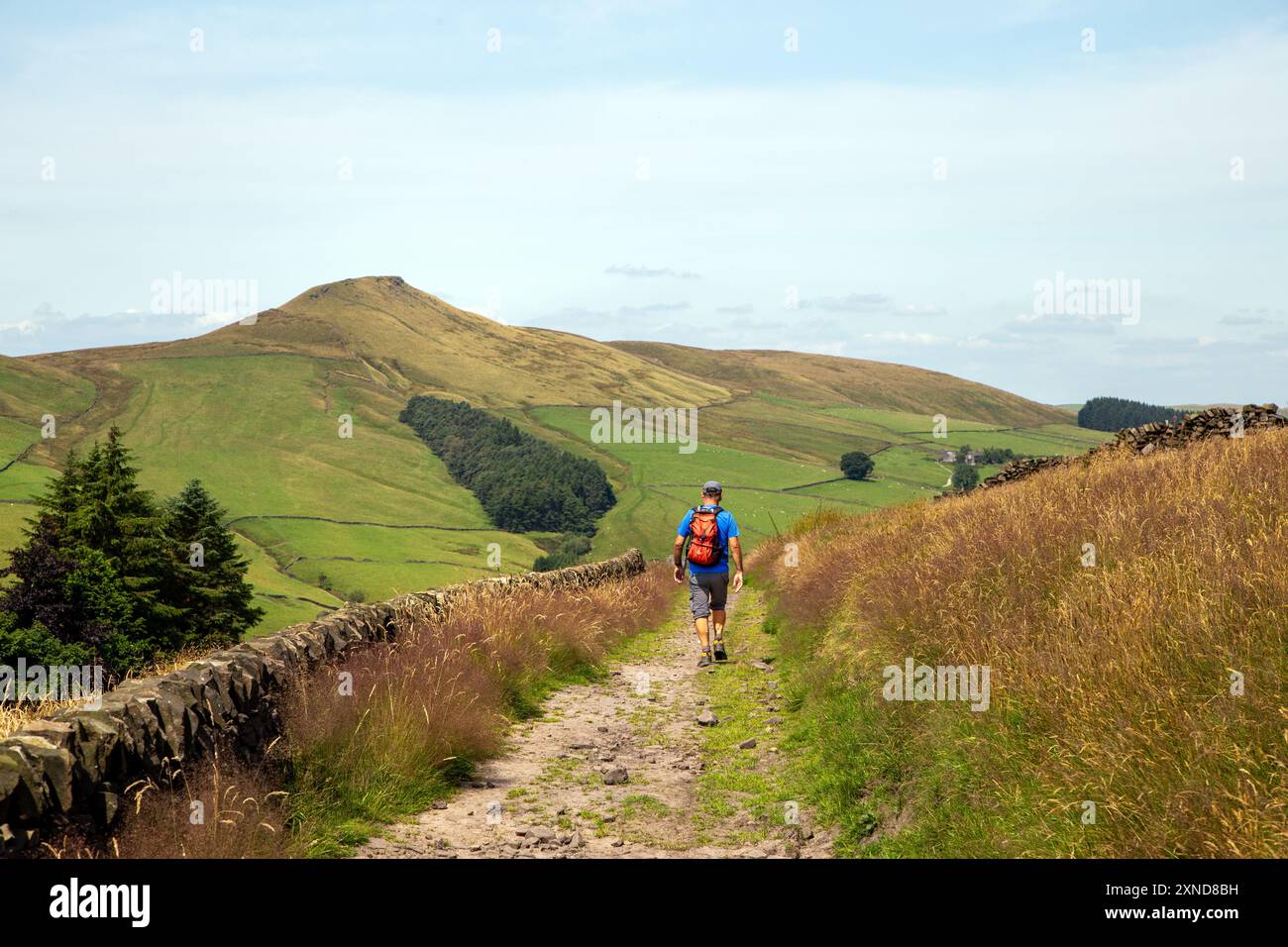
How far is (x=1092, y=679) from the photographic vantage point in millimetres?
5688

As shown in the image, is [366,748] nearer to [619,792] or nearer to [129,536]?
[619,792]

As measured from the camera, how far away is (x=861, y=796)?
6.94m

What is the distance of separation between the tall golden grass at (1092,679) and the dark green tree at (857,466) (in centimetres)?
13740

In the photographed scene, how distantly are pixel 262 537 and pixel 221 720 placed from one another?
123163mm

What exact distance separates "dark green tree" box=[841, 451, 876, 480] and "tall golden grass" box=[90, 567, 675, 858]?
13653cm

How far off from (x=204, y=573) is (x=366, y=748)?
56744 mm

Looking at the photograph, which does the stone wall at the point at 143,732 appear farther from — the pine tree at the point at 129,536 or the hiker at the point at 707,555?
the pine tree at the point at 129,536

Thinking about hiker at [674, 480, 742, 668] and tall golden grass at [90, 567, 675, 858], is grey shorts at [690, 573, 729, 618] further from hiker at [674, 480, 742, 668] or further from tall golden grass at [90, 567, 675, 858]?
tall golden grass at [90, 567, 675, 858]

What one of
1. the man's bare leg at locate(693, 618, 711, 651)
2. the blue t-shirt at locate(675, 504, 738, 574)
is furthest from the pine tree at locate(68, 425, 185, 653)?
the blue t-shirt at locate(675, 504, 738, 574)

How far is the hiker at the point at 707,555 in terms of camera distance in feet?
44.7

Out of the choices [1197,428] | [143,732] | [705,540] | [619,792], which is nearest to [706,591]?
[705,540]

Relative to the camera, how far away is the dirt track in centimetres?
654

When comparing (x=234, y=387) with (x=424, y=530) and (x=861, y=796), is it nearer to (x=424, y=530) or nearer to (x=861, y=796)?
(x=424, y=530)
